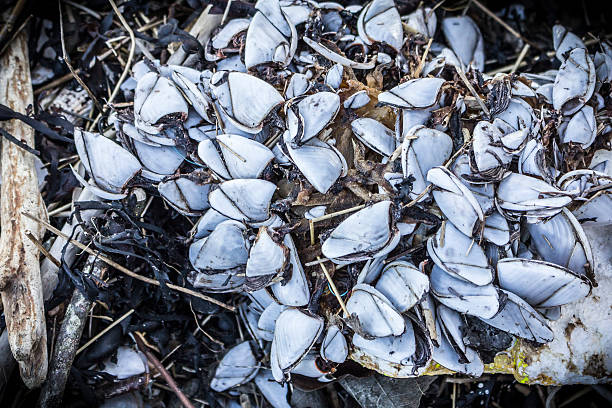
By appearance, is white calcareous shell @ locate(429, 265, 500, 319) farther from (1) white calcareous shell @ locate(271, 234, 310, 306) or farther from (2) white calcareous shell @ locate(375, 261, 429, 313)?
(1) white calcareous shell @ locate(271, 234, 310, 306)

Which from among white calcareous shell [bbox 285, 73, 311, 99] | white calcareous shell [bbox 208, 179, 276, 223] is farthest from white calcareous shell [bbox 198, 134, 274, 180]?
white calcareous shell [bbox 285, 73, 311, 99]

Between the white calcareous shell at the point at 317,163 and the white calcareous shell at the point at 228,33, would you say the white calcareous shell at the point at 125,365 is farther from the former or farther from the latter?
the white calcareous shell at the point at 228,33

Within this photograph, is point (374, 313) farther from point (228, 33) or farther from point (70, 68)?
point (70, 68)

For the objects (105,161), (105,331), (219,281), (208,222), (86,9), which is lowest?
(105,331)

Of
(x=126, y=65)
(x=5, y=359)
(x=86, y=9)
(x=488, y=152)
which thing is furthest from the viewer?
(x=86, y=9)

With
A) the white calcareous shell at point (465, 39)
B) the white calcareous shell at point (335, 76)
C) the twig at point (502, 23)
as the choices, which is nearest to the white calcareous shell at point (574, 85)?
the white calcareous shell at point (465, 39)

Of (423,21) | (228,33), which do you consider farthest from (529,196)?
(228,33)

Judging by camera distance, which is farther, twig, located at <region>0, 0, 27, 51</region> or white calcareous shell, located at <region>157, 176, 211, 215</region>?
twig, located at <region>0, 0, 27, 51</region>
